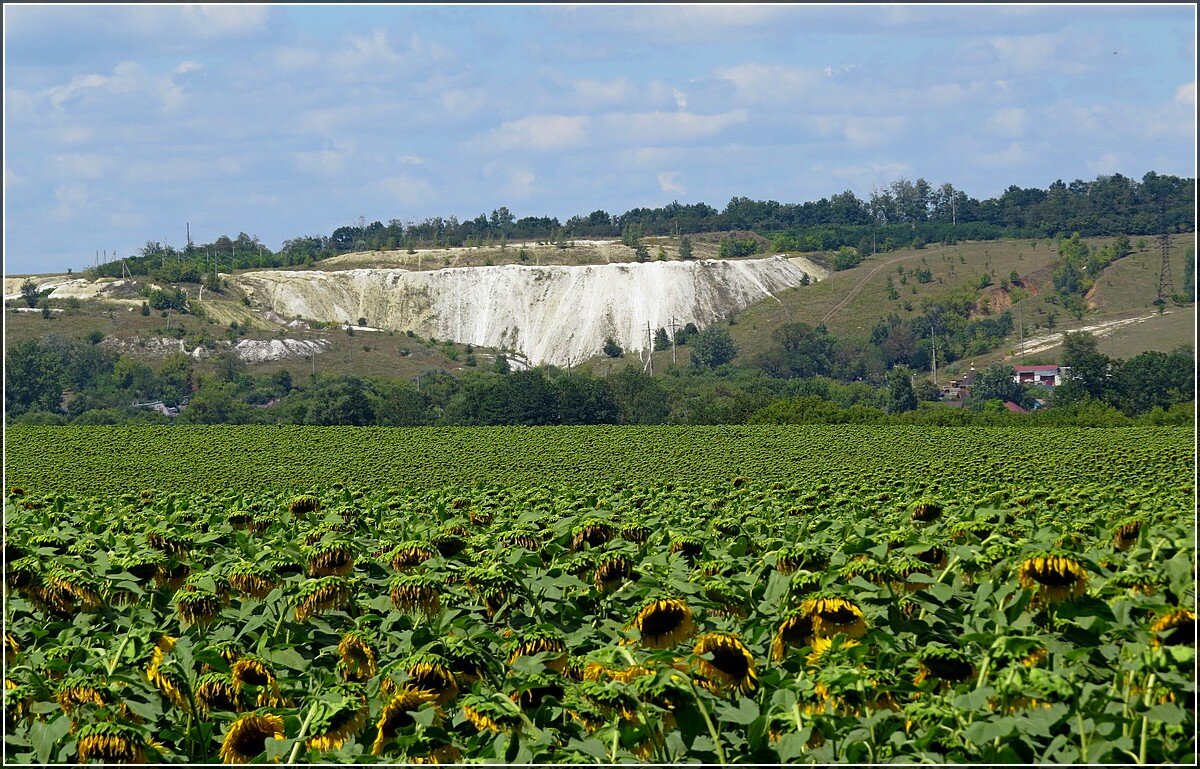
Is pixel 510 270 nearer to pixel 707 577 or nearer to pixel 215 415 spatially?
pixel 215 415

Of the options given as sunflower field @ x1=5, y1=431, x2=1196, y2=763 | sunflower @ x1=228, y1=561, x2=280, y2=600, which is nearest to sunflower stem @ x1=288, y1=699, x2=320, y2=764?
sunflower field @ x1=5, y1=431, x2=1196, y2=763

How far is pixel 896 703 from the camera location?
466 cm

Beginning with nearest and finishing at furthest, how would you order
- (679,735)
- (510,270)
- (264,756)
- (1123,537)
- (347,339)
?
1. (679,735)
2. (264,756)
3. (1123,537)
4. (347,339)
5. (510,270)

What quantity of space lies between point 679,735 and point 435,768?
2.81ft

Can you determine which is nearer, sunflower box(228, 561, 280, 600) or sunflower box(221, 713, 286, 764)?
sunflower box(221, 713, 286, 764)

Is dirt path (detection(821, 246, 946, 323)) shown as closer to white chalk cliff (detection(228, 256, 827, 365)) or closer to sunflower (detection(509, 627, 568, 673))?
white chalk cliff (detection(228, 256, 827, 365))

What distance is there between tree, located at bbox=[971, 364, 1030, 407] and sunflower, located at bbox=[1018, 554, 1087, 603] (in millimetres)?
110808

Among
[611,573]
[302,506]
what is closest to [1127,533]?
[611,573]

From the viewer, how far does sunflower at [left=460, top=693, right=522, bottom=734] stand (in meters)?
4.73

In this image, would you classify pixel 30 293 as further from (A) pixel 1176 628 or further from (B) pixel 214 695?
(A) pixel 1176 628

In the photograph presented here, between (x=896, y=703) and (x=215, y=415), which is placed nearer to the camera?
(x=896, y=703)

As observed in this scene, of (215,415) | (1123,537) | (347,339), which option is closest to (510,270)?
(347,339)

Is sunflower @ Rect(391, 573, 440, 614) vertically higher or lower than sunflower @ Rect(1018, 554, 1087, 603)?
lower

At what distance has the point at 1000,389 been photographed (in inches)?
4432
